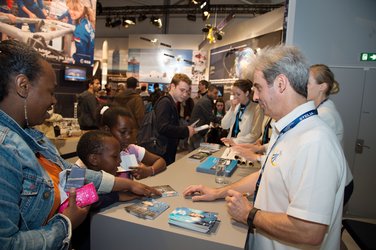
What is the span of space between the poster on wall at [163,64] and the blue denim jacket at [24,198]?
11180 mm

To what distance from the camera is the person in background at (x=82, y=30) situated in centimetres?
485

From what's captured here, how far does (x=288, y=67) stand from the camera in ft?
3.95

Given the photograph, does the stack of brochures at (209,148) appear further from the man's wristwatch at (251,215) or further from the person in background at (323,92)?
the man's wristwatch at (251,215)

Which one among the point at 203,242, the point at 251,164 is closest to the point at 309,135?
the point at 203,242

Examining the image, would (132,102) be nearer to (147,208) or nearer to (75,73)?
(75,73)

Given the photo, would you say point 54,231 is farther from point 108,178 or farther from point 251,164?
point 251,164

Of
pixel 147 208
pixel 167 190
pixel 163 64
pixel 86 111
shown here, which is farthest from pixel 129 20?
pixel 147 208

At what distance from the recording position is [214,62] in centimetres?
1045

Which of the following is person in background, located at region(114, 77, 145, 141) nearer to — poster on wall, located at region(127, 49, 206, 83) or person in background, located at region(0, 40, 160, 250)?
person in background, located at region(0, 40, 160, 250)

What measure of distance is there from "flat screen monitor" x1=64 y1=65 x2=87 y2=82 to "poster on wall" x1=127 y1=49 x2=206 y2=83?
23.6 feet

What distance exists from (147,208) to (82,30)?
462 cm

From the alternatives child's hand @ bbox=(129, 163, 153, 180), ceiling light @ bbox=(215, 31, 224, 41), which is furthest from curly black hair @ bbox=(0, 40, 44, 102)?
ceiling light @ bbox=(215, 31, 224, 41)

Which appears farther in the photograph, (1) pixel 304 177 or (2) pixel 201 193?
(2) pixel 201 193

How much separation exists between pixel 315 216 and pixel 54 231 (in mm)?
974
